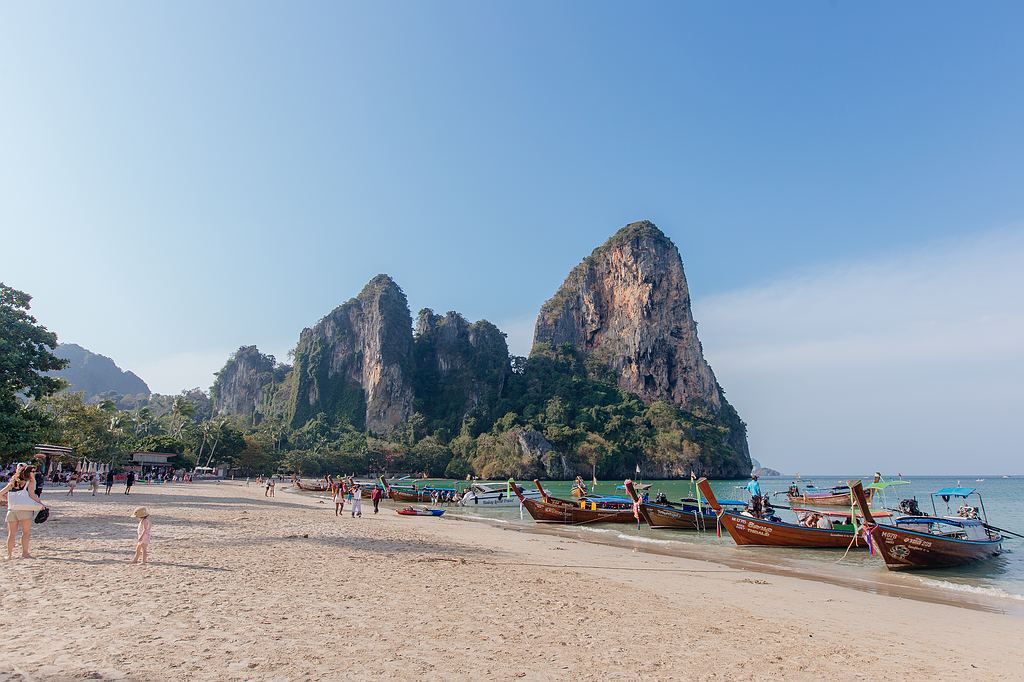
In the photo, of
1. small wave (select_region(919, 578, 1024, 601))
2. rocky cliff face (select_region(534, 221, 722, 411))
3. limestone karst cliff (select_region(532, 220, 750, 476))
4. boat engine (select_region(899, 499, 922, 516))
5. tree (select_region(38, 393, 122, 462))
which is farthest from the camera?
rocky cliff face (select_region(534, 221, 722, 411))

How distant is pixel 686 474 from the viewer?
102 meters

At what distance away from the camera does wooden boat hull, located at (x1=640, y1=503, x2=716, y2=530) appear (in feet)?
77.4

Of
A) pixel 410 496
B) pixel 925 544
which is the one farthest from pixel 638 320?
pixel 925 544

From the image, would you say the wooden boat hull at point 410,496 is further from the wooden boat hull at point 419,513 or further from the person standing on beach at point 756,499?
the person standing on beach at point 756,499

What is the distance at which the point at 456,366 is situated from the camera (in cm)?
12631

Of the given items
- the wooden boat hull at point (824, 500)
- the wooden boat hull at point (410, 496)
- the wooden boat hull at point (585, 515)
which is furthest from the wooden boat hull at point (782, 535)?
the wooden boat hull at point (410, 496)

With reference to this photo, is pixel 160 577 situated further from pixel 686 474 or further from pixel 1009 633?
Result: pixel 686 474

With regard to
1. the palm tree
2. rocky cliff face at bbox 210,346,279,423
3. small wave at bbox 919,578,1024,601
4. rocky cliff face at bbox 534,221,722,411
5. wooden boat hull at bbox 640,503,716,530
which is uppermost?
rocky cliff face at bbox 534,221,722,411

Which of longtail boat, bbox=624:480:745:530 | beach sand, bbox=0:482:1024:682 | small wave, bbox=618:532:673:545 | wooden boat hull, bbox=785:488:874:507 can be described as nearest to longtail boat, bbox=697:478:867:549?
small wave, bbox=618:532:673:545

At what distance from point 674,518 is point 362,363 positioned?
353 feet

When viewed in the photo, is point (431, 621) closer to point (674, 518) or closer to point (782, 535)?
point (782, 535)

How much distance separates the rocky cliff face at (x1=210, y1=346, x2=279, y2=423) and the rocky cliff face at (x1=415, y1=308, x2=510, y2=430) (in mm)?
41925

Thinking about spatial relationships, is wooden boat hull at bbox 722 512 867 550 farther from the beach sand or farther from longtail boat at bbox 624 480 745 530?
the beach sand

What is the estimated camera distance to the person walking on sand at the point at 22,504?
8984mm
